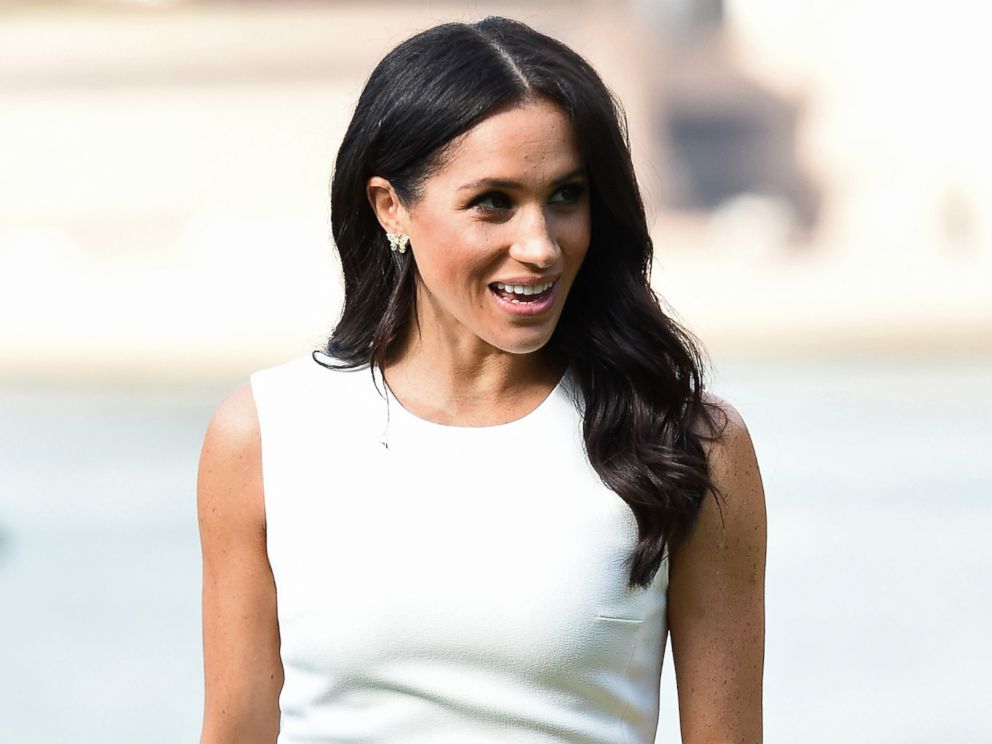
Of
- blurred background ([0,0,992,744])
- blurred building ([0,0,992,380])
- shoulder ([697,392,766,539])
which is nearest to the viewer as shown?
shoulder ([697,392,766,539])

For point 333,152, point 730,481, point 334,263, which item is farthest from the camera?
point 333,152

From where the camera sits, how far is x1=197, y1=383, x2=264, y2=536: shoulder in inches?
71.7

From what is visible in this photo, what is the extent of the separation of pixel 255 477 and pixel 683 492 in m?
0.44

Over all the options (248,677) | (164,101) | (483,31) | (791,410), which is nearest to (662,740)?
(248,677)

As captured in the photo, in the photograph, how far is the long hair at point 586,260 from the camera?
168cm

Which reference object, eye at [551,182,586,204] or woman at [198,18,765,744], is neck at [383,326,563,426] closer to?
woman at [198,18,765,744]

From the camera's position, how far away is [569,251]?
5.53 ft

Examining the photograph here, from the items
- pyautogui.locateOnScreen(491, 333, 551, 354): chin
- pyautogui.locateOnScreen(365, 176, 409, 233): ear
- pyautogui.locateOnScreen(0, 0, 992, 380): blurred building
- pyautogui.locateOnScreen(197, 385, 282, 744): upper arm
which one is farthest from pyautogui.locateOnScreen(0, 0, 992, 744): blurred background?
pyautogui.locateOnScreen(491, 333, 551, 354): chin

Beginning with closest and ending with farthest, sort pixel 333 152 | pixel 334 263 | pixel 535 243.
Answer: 1. pixel 535 243
2. pixel 334 263
3. pixel 333 152

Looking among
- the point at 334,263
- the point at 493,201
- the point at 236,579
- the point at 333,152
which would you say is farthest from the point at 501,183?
the point at 333,152

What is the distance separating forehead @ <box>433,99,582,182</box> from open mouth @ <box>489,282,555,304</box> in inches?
4.0

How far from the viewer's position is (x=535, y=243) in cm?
164

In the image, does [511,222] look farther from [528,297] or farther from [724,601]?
Result: [724,601]

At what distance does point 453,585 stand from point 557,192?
15.3 inches
